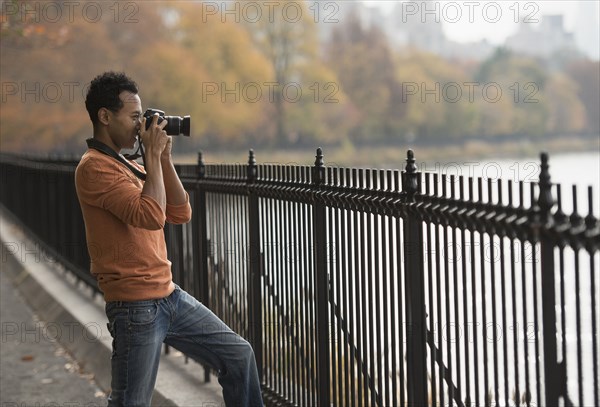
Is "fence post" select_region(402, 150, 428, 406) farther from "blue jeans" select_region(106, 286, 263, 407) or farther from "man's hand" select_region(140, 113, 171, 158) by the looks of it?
"man's hand" select_region(140, 113, 171, 158)

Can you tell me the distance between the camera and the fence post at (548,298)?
3.30 m

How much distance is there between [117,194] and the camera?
4.33 m

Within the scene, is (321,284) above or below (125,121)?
below

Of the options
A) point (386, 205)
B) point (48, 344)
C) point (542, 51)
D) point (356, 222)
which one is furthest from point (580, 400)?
point (542, 51)

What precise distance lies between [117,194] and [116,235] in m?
0.18

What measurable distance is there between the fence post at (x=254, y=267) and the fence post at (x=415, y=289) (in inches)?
81.1

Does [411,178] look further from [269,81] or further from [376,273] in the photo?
[269,81]

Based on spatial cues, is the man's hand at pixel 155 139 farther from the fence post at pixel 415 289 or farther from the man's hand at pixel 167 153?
the fence post at pixel 415 289

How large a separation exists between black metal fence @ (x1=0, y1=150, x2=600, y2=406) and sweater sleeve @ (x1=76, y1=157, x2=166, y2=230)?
1014mm

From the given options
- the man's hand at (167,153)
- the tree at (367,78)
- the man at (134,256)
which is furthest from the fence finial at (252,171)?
the tree at (367,78)

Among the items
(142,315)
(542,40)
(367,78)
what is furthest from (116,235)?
(542,40)

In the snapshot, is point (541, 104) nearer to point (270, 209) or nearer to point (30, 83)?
point (30, 83)

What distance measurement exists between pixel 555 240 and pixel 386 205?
1.37 m

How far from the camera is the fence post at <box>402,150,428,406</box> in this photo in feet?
14.2
